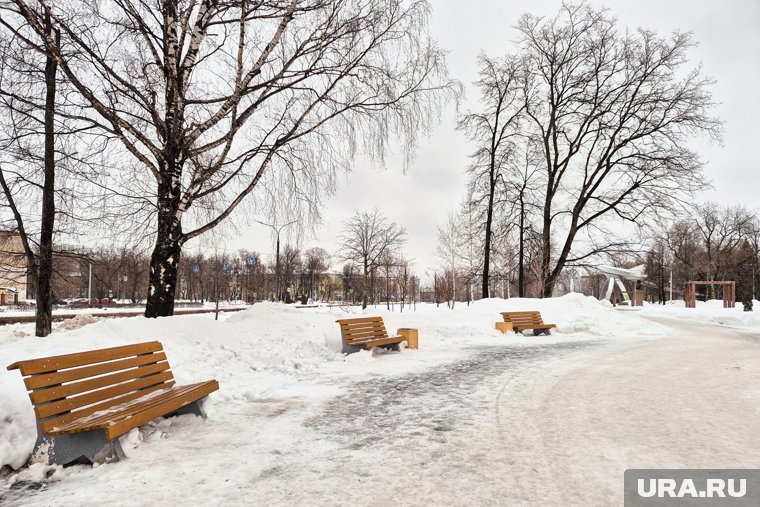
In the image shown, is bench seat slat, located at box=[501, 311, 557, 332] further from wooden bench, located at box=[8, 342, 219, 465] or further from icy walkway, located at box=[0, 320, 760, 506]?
wooden bench, located at box=[8, 342, 219, 465]

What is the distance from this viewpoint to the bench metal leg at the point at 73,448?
3506 millimetres

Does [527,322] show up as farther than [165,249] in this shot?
Yes

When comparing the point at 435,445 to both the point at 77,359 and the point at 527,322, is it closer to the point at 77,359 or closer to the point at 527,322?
the point at 77,359

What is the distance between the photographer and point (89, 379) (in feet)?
13.3

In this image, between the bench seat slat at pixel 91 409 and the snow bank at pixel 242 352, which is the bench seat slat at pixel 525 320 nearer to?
the snow bank at pixel 242 352

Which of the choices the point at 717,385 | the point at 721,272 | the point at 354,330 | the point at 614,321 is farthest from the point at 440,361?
the point at 721,272

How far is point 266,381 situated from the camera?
264 inches

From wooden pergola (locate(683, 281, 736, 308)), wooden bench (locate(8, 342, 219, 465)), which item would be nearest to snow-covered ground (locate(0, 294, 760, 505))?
wooden bench (locate(8, 342, 219, 465))

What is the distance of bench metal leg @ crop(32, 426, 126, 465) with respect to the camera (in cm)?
351

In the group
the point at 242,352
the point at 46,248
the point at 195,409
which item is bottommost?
the point at 195,409

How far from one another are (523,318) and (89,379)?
43.4 feet

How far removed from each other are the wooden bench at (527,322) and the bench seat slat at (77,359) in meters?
11.7

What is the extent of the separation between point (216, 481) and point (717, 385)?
23.0 ft

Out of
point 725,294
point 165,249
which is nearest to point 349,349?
point 165,249
